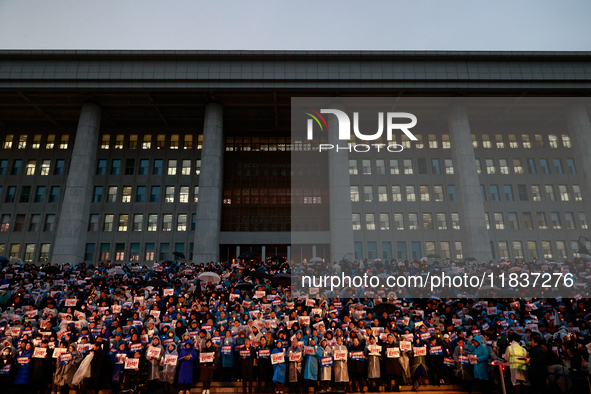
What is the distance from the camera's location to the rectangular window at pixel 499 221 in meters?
46.4

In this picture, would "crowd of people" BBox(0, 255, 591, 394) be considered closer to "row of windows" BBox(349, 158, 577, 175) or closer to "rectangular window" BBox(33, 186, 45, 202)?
"row of windows" BBox(349, 158, 577, 175)

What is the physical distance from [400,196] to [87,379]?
39.8 metres

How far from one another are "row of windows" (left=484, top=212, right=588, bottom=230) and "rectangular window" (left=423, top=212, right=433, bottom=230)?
257 inches

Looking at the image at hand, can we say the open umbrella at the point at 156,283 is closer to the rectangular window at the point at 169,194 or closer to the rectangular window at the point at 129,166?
the rectangular window at the point at 169,194

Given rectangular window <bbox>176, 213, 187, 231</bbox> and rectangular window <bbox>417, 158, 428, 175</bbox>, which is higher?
rectangular window <bbox>417, 158, 428, 175</bbox>

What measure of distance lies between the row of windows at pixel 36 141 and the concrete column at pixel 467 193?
4472 centimetres

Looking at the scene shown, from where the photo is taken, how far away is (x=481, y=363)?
41.9 ft

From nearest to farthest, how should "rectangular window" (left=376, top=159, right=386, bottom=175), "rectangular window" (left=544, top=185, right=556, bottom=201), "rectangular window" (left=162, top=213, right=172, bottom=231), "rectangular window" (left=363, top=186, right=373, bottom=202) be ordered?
"rectangular window" (left=162, top=213, right=172, bottom=231)
"rectangular window" (left=363, top=186, right=373, bottom=202)
"rectangular window" (left=544, top=185, right=556, bottom=201)
"rectangular window" (left=376, top=159, right=386, bottom=175)

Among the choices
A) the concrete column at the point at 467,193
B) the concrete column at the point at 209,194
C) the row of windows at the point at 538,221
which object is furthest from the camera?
the row of windows at the point at 538,221

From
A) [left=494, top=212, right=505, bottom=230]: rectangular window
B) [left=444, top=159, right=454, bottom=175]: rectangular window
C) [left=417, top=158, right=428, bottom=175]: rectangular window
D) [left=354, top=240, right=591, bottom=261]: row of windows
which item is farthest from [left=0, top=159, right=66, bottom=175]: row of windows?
[left=494, top=212, right=505, bottom=230]: rectangular window

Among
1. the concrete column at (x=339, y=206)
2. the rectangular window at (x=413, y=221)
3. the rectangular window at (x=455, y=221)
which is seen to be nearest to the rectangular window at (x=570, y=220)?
the rectangular window at (x=455, y=221)

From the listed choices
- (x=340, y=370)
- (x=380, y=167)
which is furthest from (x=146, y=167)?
(x=340, y=370)

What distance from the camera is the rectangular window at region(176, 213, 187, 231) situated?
44.6 m

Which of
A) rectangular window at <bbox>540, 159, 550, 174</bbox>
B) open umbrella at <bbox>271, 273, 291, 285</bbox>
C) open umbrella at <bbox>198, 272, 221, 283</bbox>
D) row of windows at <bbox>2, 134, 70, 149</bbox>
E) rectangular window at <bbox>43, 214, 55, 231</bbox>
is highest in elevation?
row of windows at <bbox>2, 134, 70, 149</bbox>
